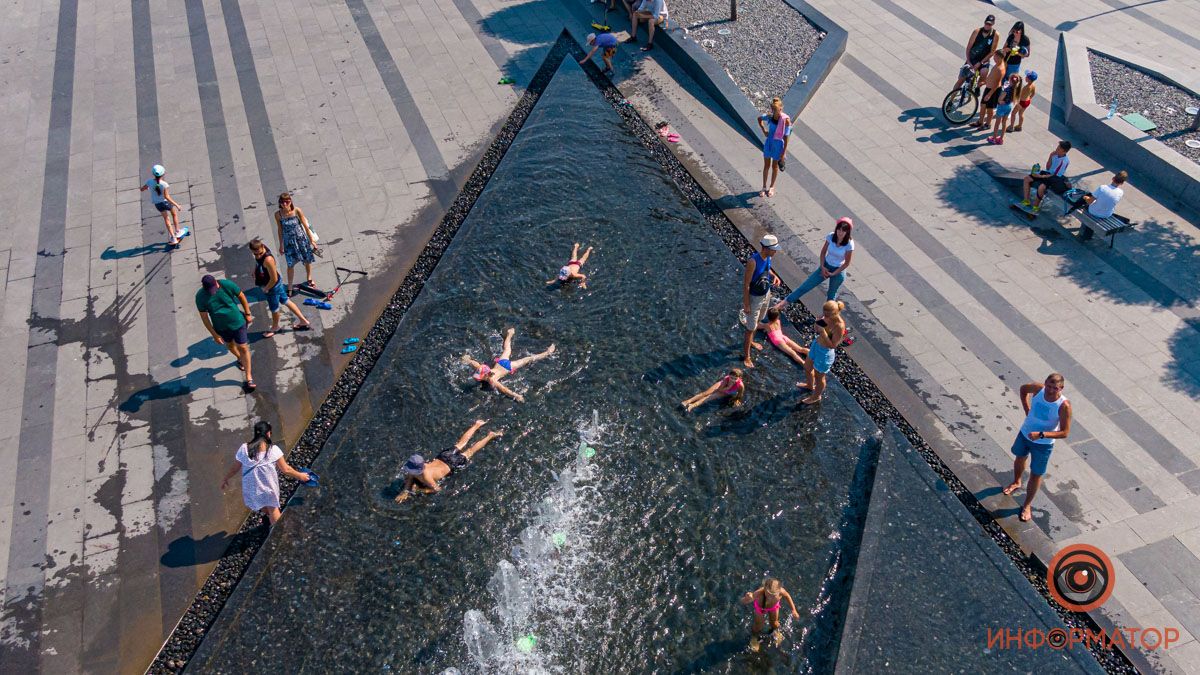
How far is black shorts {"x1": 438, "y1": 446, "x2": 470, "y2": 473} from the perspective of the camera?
10.3 meters

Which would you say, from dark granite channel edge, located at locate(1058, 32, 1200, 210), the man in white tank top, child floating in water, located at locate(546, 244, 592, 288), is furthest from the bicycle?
the man in white tank top

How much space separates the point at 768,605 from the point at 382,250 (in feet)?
29.3

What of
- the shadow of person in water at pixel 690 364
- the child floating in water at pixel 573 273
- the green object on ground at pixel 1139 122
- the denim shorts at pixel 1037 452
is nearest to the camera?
the denim shorts at pixel 1037 452

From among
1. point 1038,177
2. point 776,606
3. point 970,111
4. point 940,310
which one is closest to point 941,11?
point 970,111

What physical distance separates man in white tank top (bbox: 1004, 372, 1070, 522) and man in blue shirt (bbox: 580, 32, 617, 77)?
12333 mm

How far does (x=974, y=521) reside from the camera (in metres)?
9.74

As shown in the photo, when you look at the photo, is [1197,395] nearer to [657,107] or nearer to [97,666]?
[657,107]

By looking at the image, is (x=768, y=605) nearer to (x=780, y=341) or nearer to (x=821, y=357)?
(x=821, y=357)

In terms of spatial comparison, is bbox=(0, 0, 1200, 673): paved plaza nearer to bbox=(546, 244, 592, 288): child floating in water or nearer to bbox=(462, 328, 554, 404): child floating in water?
bbox=(462, 328, 554, 404): child floating in water

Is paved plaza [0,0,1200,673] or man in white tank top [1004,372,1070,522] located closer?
man in white tank top [1004,372,1070,522]

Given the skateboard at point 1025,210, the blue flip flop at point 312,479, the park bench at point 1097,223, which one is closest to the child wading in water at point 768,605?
the blue flip flop at point 312,479

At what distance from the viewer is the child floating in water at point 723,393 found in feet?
36.3

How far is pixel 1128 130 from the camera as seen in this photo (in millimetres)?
15633

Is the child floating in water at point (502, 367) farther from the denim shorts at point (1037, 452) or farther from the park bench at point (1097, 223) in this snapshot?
the park bench at point (1097, 223)
